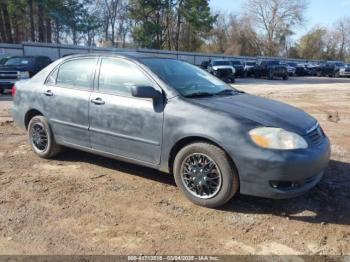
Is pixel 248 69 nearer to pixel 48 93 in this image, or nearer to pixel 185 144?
pixel 48 93

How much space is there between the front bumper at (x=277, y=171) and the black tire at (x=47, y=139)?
116 inches

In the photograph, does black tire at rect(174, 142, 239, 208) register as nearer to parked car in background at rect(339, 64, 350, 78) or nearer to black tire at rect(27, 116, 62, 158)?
black tire at rect(27, 116, 62, 158)

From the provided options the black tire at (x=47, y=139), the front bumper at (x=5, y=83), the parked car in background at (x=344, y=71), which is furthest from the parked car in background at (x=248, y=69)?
the black tire at (x=47, y=139)

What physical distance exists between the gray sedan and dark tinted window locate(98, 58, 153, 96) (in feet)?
0.04

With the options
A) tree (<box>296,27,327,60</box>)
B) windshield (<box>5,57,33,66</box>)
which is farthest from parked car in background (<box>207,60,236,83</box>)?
tree (<box>296,27,327,60</box>)

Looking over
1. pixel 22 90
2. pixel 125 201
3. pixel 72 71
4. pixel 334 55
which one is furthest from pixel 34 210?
pixel 334 55

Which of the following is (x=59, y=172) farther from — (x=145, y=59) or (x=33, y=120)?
(x=145, y=59)

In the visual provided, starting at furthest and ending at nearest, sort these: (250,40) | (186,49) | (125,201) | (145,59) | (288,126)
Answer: (250,40) → (186,49) → (145,59) → (125,201) → (288,126)

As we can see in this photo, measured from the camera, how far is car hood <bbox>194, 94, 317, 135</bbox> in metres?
3.98

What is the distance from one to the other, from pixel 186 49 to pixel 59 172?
56028 mm

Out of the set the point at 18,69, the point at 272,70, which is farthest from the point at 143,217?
the point at 272,70

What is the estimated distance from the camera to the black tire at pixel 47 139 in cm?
559

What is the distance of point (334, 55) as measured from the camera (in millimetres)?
87938

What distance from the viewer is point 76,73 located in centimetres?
532
